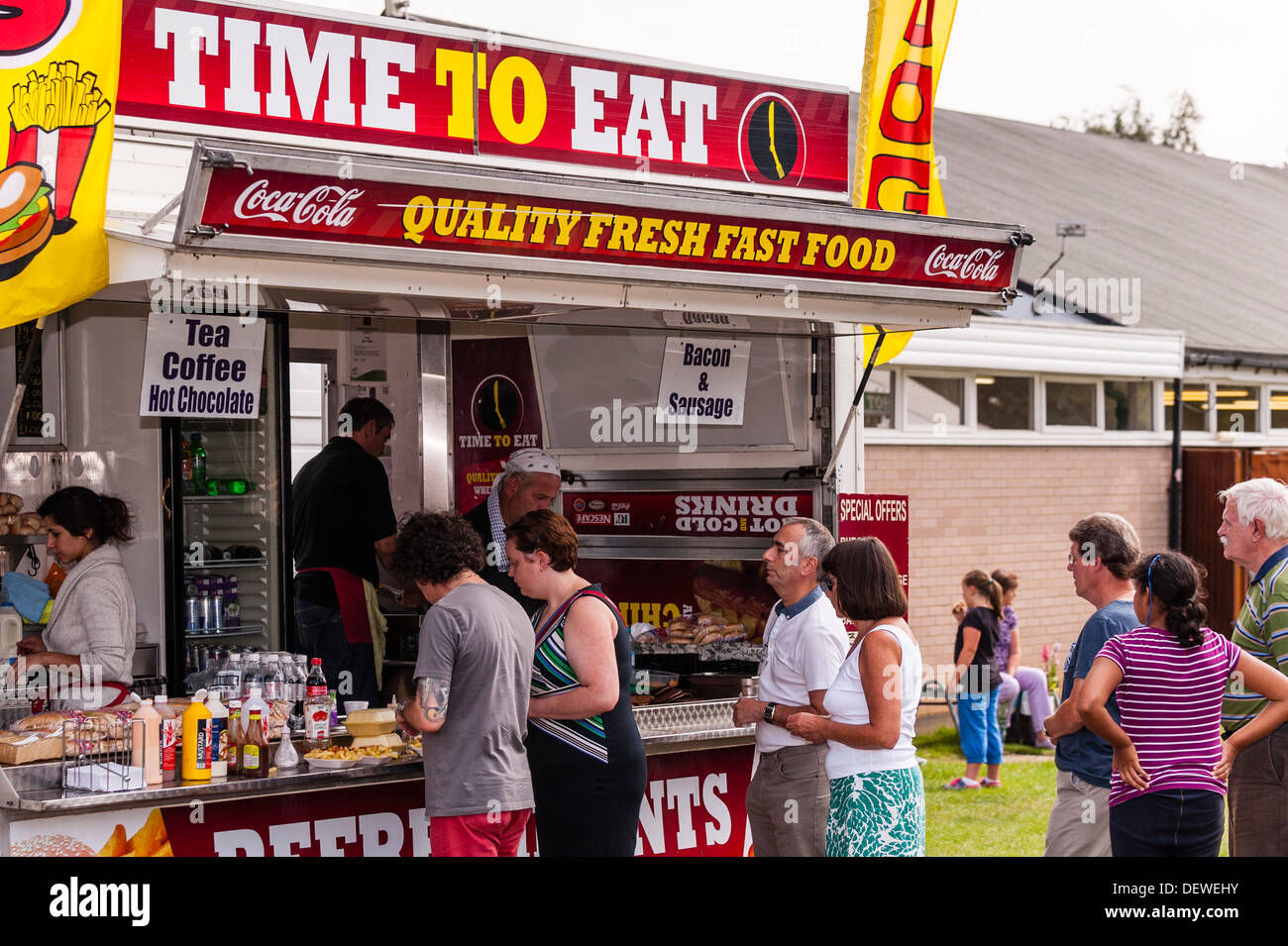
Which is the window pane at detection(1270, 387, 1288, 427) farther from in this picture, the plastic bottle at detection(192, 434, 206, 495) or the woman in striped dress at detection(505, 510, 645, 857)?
the woman in striped dress at detection(505, 510, 645, 857)

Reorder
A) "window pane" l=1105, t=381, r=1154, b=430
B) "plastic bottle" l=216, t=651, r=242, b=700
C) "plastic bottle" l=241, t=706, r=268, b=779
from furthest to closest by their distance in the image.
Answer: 1. "window pane" l=1105, t=381, r=1154, b=430
2. "plastic bottle" l=216, t=651, r=242, b=700
3. "plastic bottle" l=241, t=706, r=268, b=779

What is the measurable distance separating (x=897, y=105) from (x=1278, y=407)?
1275 cm

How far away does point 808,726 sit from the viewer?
4.86 meters

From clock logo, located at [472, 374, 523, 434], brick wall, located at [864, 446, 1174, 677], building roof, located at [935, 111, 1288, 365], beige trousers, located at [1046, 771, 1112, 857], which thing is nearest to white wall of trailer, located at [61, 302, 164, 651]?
clock logo, located at [472, 374, 523, 434]

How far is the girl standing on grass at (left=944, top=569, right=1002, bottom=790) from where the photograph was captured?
34.6 ft

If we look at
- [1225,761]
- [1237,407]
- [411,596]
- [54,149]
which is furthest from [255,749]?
[1237,407]

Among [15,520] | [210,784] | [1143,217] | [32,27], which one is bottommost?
[210,784]

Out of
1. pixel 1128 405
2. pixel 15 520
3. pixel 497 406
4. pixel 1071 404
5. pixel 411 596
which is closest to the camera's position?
pixel 15 520

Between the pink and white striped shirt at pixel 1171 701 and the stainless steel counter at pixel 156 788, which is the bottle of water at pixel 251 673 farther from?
the pink and white striped shirt at pixel 1171 701

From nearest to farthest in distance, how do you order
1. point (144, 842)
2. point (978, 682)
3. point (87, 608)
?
point (144, 842) → point (87, 608) → point (978, 682)

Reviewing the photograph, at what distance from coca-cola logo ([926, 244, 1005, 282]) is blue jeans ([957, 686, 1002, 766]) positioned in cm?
493

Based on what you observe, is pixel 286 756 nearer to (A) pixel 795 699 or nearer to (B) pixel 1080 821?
(A) pixel 795 699

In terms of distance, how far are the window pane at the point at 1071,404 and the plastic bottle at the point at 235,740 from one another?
38.9ft
